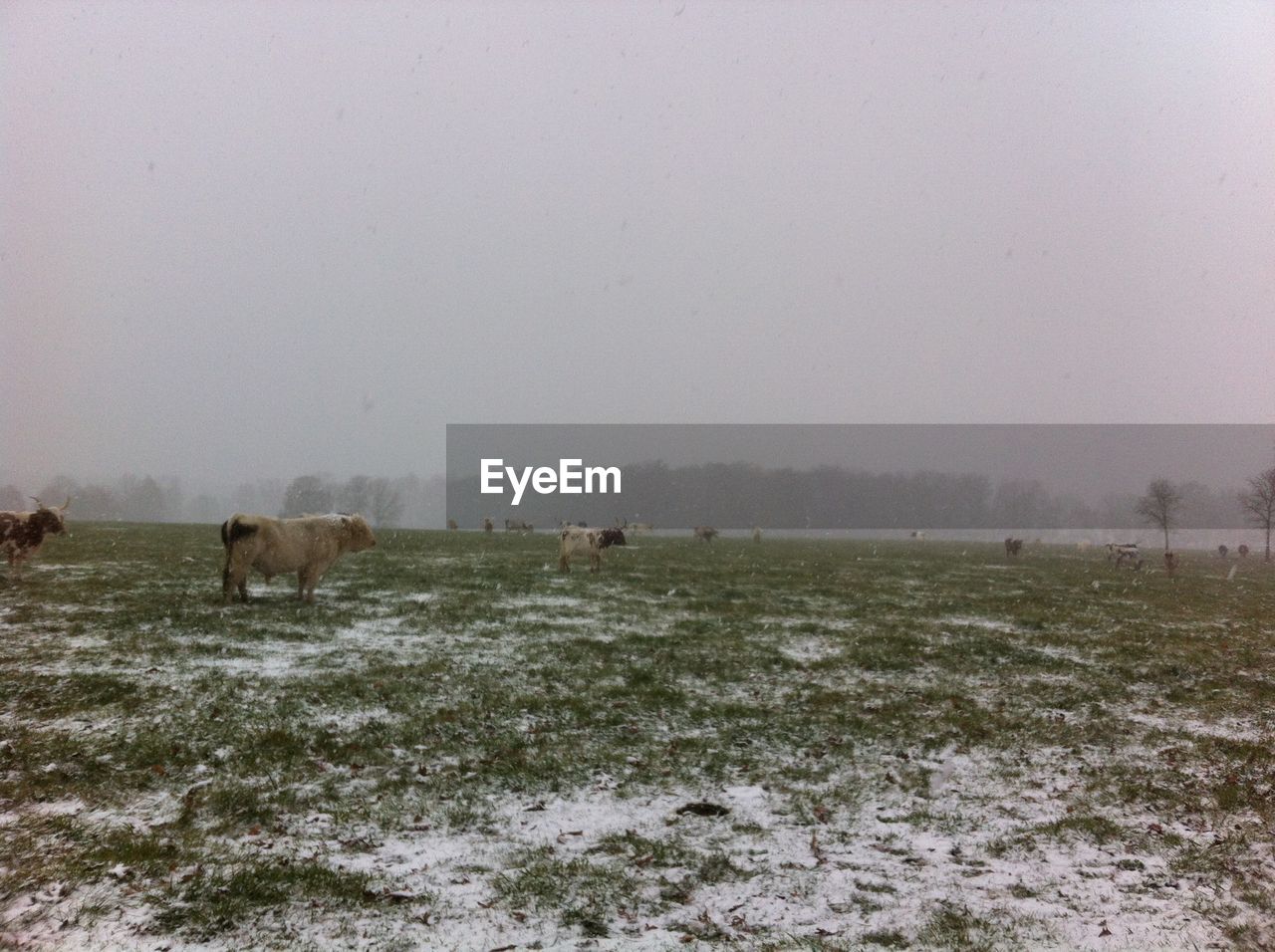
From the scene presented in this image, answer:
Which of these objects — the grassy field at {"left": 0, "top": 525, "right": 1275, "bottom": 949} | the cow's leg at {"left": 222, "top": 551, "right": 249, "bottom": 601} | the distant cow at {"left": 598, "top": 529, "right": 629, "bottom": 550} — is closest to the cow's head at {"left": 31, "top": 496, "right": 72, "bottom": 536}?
the grassy field at {"left": 0, "top": 525, "right": 1275, "bottom": 949}

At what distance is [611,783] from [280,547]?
35.0 ft

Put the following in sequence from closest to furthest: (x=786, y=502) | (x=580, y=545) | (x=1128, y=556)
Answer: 1. (x=580, y=545)
2. (x=1128, y=556)
3. (x=786, y=502)

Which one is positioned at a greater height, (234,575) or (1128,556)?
(234,575)

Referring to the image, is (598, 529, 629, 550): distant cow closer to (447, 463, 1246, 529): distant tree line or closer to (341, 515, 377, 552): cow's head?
(341, 515, 377, 552): cow's head

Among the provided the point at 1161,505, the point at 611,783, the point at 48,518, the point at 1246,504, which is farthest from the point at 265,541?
the point at 1246,504

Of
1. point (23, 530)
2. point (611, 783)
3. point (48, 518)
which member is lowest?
point (611, 783)

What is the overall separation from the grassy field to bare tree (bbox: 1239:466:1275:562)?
5411 cm

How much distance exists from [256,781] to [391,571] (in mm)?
16199

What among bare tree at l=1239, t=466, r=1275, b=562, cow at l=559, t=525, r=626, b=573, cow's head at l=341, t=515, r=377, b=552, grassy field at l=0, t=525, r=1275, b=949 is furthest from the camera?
bare tree at l=1239, t=466, r=1275, b=562

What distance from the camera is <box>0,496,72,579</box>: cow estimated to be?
1578 centimetres

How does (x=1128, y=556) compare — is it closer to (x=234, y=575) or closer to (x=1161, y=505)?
(x=1161, y=505)

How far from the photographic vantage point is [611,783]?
6969mm

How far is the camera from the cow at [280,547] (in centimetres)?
1388

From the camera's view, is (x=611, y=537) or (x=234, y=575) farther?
(x=611, y=537)
